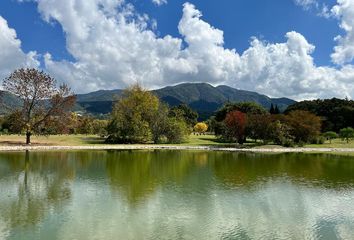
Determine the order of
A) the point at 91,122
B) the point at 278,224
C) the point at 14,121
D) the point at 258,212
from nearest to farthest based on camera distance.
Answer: the point at 278,224 → the point at 258,212 → the point at 14,121 → the point at 91,122

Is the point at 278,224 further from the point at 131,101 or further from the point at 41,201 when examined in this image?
the point at 131,101

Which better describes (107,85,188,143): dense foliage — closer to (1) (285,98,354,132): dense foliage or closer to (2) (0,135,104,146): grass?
(2) (0,135,104,146): grass

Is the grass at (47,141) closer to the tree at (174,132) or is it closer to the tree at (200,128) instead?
the tree at (174,132)

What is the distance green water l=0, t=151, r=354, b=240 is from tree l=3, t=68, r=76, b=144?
28018mm

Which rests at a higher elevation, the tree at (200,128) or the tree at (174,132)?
the tree at (200,128)

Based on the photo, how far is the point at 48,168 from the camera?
3609 centimetres

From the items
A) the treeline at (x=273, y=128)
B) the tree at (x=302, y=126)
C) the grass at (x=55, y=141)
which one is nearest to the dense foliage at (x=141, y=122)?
the grass at (x=55, y=141)

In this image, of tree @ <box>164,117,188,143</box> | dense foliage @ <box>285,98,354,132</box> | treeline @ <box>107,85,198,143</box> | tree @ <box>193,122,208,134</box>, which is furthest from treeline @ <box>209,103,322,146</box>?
tree @ <box>193,122,208,134</box>

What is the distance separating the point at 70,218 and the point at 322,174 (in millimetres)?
25569

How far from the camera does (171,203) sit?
21.5 meters

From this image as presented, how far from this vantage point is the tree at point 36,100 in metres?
62.5

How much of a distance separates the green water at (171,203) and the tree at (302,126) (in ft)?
135

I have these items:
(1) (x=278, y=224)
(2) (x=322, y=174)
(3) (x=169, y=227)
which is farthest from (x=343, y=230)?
(2) (x=322, y=174)

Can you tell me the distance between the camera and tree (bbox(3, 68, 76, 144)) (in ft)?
205
